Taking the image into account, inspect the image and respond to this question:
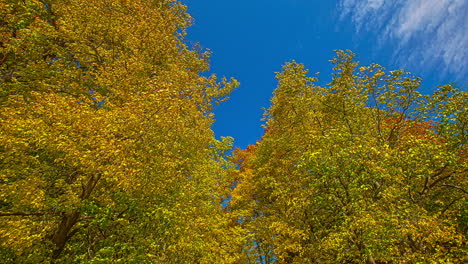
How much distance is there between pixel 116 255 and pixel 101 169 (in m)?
4.39

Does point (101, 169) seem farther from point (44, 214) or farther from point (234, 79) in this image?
point (234, 79)

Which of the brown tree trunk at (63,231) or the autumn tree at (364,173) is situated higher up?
the autumn tree at (364,173)

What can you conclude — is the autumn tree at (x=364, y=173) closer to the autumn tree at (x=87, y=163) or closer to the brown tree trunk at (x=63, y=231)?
the autumn tree at (x=87, y=163)

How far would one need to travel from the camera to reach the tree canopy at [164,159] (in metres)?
9.29

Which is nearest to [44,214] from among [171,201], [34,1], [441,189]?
[171,201]

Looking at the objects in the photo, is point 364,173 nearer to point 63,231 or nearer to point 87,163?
point 87,163

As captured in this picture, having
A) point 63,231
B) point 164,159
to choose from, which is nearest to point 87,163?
point 164,159

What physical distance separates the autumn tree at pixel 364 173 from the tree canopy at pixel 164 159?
0.12 meters

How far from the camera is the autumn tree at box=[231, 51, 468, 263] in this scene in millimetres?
11289

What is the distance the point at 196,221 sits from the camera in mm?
14578

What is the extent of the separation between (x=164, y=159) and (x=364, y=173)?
10012 mm

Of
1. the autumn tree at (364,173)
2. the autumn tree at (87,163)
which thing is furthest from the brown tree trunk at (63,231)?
the autumn tree at (364,173)

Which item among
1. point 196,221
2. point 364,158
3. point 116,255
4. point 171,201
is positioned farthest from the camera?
point 196,221

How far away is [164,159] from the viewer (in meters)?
10.9
